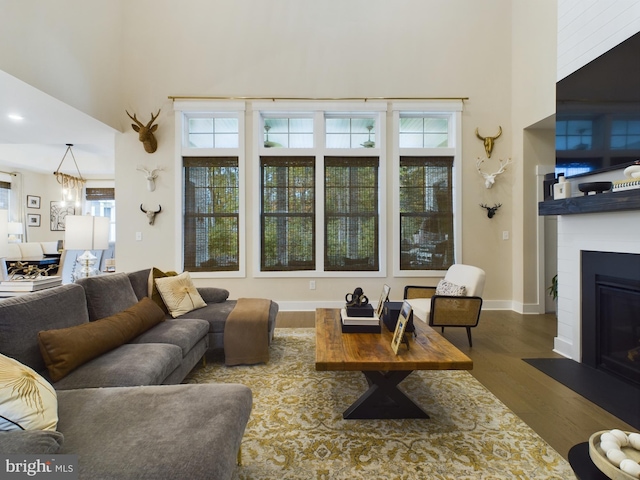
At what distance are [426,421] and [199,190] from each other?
402 centimetres

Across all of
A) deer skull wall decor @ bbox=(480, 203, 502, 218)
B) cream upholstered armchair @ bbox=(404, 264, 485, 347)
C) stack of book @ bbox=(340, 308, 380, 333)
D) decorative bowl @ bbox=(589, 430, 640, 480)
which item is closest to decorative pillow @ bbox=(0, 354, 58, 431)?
stack of book @ bbox=(340, 308, 380, 333)

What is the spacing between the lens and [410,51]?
4492 mm

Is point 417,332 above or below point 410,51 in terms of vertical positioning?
below

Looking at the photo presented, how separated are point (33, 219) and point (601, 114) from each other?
11.3 m

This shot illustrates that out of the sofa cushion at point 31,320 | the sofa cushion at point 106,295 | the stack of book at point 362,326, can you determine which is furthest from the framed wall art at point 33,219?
the stack of book at point 362,326

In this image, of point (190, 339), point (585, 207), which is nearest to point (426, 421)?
point (190, 339)

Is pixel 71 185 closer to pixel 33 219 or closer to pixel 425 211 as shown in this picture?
pixel 33 219

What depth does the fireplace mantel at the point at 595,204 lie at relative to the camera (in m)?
2.13

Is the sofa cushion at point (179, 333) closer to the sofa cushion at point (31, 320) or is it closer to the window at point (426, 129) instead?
the sofa cushion at point (31, 320)

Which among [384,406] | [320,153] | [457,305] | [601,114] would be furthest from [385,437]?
[320,153]

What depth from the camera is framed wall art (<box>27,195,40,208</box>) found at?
8008 millimetres

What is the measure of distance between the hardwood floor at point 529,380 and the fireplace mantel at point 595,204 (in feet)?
4.47

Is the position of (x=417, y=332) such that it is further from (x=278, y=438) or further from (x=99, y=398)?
(x=99, y=398)

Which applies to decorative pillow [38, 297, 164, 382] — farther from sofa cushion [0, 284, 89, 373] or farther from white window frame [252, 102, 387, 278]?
white window frame [252, 102, 387, 278]
